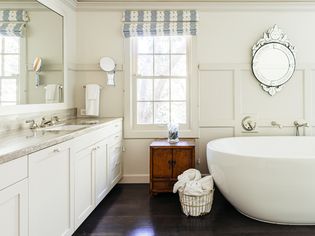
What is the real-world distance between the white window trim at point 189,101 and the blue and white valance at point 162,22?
156 millimetres

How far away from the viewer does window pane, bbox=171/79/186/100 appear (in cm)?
350

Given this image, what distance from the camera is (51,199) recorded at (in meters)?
1.64

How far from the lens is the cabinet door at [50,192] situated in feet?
4.72

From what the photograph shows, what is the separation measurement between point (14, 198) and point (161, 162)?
6.12 feet

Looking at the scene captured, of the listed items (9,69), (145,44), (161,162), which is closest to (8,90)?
(9,69)

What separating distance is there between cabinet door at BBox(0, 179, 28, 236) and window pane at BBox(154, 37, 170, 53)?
8.42 feet

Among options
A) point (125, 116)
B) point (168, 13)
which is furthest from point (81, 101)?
point (168, 13)

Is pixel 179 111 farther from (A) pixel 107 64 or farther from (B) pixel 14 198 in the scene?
(B) pixel 14 198

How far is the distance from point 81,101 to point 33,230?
221cm

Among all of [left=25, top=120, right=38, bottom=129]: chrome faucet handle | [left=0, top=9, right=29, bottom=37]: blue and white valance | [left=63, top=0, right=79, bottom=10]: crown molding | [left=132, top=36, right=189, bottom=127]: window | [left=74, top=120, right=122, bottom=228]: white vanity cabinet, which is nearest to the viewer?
[left=0, top=9, right=29, bottom=37]: blue and white valance

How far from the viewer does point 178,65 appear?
11.5 ft

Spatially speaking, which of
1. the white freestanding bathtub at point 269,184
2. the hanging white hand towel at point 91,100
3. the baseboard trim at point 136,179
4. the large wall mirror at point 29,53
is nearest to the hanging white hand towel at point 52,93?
the large wall mirror at point 29,53

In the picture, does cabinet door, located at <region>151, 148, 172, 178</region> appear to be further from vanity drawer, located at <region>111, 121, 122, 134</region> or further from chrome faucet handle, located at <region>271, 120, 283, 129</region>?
chrome faucet handle, located at <region>271, 120, 283, 129</region>

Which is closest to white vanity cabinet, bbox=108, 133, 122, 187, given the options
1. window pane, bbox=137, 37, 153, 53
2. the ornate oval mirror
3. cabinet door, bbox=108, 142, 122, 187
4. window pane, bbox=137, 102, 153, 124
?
cabinet door, bbox=108, 142, 122, 187
